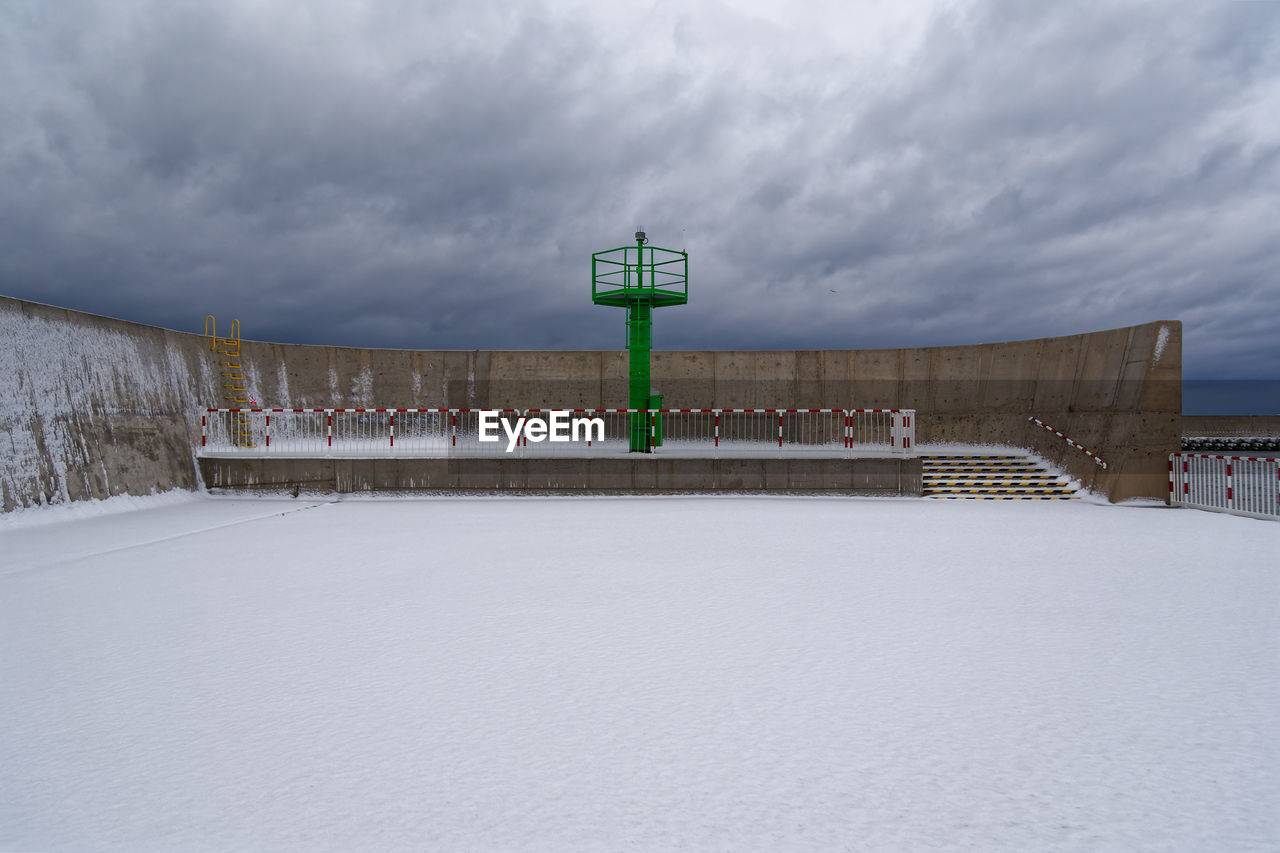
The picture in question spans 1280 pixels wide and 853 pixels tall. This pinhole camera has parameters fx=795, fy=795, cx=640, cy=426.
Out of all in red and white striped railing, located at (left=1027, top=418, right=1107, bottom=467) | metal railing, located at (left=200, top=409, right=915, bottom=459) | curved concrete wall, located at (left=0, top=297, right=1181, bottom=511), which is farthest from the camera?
metal railing, located at (left=200, top=409, right=915, bottom=459)

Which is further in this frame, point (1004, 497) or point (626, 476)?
point (626, 476)

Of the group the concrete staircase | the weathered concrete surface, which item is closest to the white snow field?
the concrete staircase

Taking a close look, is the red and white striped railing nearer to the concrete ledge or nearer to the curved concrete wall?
the curved concrete wall

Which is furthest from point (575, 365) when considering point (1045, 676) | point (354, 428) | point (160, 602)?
point (1045, 676)

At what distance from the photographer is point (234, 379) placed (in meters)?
19.7

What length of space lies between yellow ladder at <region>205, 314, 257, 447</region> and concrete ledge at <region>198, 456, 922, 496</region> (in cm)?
194

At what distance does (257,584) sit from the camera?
7543 millimetres

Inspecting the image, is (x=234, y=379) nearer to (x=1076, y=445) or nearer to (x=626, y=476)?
(x=626, y=476)

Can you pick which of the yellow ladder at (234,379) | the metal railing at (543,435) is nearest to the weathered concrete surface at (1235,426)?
the metal railing at (543,435)

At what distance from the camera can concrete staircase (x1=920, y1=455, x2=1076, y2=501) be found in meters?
16.8

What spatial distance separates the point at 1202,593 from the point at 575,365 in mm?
19082

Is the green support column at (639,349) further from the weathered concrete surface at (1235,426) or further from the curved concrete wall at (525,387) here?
the weathered concrete surface at (1235,426)

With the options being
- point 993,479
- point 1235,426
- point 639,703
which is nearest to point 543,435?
point 993,479

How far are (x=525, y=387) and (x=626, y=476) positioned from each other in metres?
8.63
